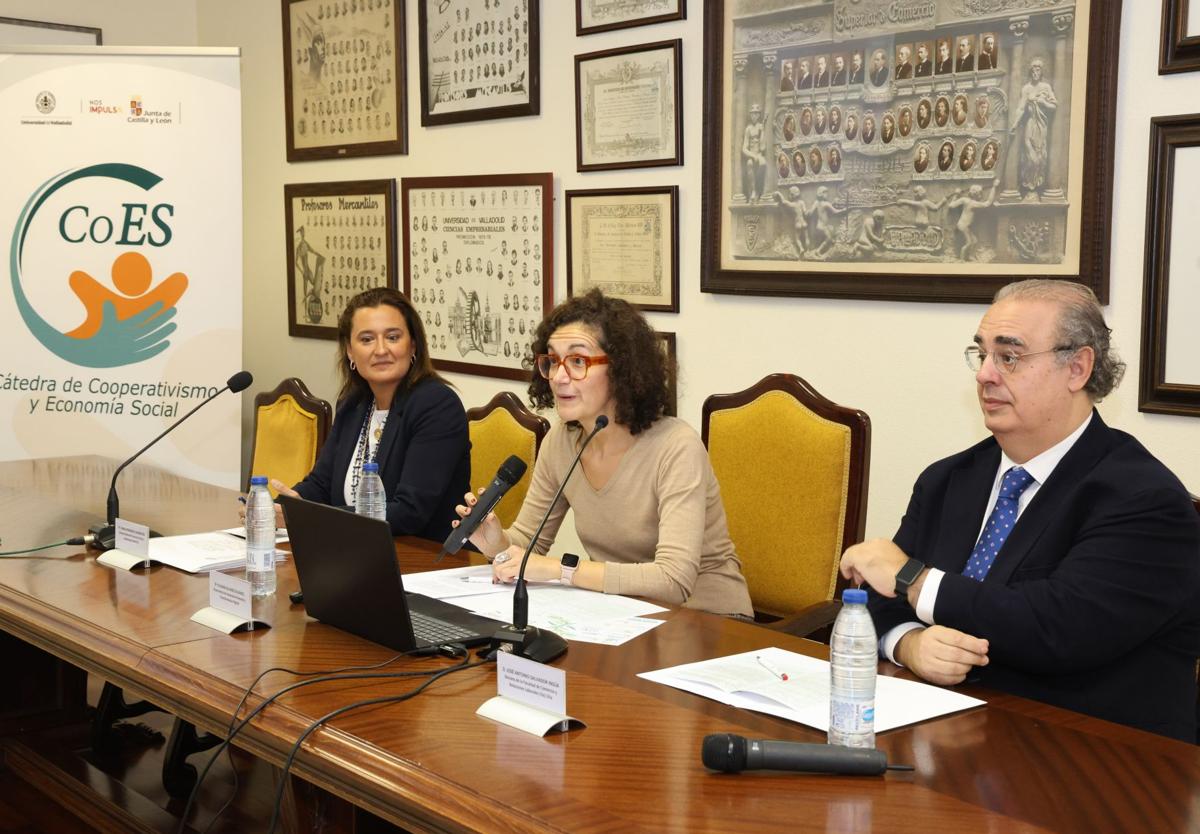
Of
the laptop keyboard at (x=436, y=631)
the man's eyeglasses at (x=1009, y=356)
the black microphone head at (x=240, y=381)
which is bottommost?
the laptop keyboard at (x=436, y=631)

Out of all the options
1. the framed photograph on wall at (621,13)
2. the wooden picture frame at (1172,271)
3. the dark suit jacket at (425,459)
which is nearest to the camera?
the wooden picture frame at (1172,271)

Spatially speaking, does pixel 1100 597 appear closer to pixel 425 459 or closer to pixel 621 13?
pixel 425 459

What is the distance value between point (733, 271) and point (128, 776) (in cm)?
206

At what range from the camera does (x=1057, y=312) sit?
6.29 feet

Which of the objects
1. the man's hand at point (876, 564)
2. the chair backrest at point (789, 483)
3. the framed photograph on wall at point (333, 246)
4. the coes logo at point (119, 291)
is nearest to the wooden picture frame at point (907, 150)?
the chair backrest at point (789, 483)

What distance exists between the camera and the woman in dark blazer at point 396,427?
305 cm

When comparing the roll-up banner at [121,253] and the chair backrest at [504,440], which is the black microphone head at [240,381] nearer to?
the chair backrest at [504,440]

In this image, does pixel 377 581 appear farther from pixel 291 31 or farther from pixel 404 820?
pixel 291 31

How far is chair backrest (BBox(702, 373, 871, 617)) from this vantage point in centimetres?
272

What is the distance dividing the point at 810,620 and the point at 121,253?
10.7 ft

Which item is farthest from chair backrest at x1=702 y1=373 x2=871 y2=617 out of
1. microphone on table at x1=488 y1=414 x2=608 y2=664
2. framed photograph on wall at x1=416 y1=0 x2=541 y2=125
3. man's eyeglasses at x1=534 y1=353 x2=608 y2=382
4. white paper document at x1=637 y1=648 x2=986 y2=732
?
framed photograph on wall at x1=416 y1=0 x2=541 y2=125

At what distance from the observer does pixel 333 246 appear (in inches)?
210

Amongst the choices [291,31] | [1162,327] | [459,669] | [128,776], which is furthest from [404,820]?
[291,31]

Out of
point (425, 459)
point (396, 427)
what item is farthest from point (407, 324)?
point (425, 459)
